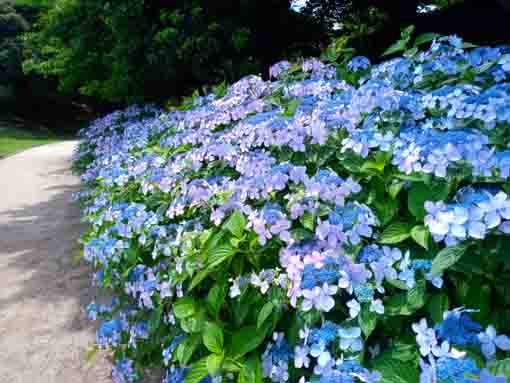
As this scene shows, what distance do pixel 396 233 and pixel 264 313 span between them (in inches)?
18.0

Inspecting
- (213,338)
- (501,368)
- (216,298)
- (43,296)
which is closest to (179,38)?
(43,296)

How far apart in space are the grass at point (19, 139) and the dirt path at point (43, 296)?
8160 millimetres

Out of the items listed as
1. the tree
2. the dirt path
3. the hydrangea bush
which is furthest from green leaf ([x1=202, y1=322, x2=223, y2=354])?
the tree

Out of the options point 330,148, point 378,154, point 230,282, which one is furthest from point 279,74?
point 230,282

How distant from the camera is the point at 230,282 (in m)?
1.56

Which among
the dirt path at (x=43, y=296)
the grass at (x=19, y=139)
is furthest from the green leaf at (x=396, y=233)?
the grass at (x=19, y=139)

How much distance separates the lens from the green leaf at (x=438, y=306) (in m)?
1.09

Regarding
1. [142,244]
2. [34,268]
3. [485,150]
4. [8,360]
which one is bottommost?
[34,268]

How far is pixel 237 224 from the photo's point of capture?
1.52 metres

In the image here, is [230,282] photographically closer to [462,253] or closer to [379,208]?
[379,208]

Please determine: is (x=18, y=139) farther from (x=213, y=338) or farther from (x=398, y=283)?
(x=398, y=283)

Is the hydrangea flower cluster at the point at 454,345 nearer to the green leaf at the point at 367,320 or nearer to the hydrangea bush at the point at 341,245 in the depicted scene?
the hydrangea bush at the point at 341,245

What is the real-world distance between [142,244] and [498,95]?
1.62m

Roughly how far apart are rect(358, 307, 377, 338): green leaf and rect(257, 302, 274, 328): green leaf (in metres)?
0.29
